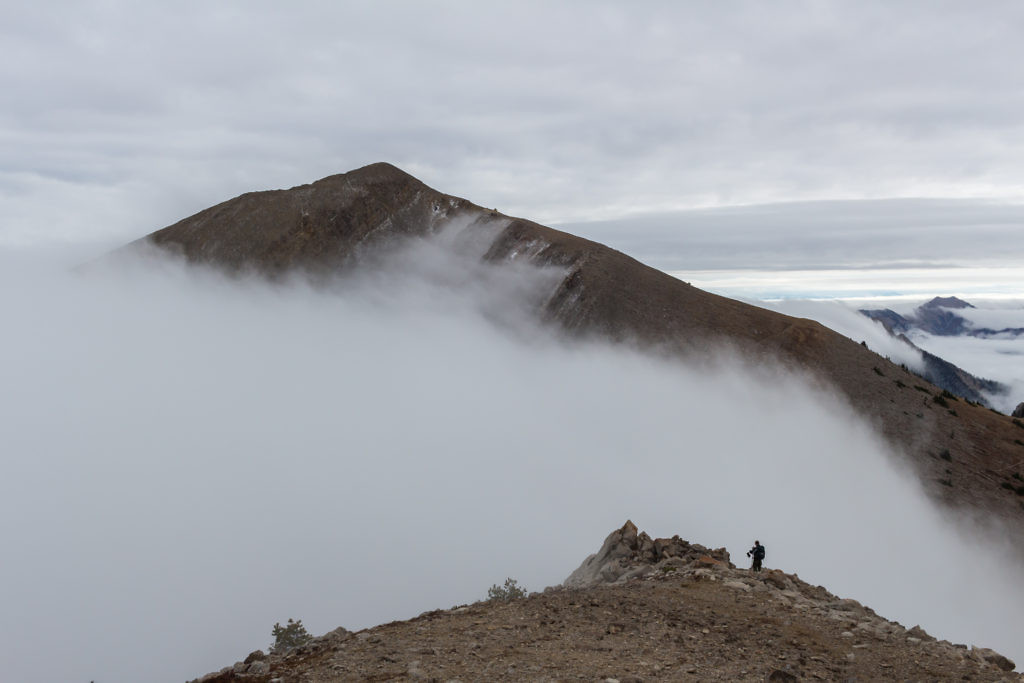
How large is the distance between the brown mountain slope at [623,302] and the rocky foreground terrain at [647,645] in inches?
1749

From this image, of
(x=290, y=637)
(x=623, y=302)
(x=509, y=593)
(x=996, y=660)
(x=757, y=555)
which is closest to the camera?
(x=996, y=660)

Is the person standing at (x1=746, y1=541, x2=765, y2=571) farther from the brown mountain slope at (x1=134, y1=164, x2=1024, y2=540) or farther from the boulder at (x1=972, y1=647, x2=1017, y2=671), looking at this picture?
the brown mountain slope at (x1=134, y1=164, x2=1024, y2=540)

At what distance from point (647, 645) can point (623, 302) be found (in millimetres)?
68080

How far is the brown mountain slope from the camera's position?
174 ft

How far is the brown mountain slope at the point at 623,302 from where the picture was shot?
53094 millimetres

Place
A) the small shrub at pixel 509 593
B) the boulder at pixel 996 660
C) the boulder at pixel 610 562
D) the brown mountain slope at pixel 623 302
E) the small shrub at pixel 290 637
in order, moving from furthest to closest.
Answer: the brown mountain slope at pixel 623 302, the boulder at pixel 610 562, the small shrub at pixel 509 593, the small shrub at pixel 290 637, the boulder at pixel 996 660

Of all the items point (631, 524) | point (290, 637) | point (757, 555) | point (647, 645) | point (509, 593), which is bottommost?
point (290, 637)

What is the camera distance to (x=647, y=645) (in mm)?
12148

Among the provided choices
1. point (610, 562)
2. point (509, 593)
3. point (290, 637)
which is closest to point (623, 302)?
point (610, 562)

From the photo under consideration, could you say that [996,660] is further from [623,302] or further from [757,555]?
[623,302]

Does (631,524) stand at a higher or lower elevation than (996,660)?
lower

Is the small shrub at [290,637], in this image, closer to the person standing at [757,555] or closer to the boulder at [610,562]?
the boulder at [610,562]

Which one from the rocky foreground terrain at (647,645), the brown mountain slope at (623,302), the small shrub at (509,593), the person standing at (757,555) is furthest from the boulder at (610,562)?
the brown mountain slope at (623,302)

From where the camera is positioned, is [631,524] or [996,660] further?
[631,524]
